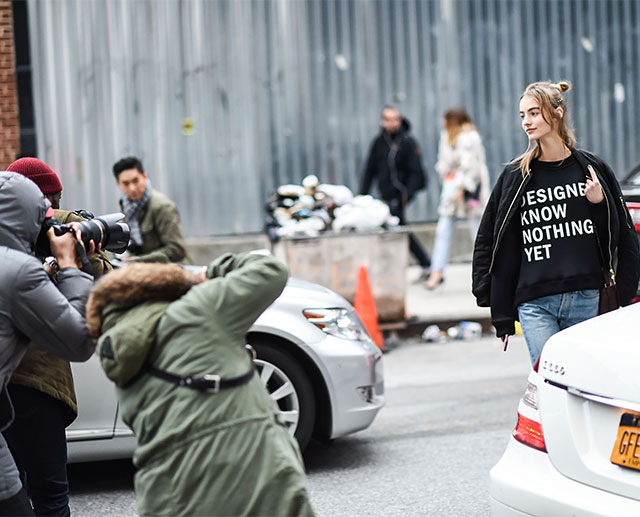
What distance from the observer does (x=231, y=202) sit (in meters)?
12.7

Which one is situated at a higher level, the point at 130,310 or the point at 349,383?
the point at 130,310

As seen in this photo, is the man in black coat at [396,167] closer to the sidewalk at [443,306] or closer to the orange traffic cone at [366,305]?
the sidewalk at [443,306]

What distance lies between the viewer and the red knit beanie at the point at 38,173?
4.47m

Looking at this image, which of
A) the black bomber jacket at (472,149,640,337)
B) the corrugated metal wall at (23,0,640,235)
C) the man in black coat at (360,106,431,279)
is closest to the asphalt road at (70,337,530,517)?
the black bomber jacket at (472,149,640,337)

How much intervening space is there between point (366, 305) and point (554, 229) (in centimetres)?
480

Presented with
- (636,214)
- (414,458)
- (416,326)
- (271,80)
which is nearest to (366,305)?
(416,326)

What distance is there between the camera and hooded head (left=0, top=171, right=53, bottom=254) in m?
3.44

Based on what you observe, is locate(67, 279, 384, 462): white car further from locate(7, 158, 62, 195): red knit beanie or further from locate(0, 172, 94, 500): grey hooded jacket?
locate(0, 172, 94, 500): grey hooded jacket

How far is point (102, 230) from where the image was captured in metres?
3.74

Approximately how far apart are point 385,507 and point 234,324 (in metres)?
2.43

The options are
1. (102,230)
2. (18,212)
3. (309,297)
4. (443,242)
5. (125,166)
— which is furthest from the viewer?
(443,242)

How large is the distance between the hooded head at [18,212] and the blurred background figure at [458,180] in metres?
8.15

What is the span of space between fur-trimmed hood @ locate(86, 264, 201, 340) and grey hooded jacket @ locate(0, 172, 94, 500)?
23cm

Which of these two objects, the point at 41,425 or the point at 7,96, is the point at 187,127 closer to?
the point at 7,96
